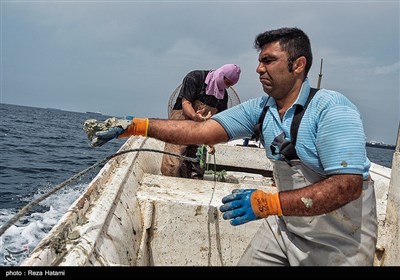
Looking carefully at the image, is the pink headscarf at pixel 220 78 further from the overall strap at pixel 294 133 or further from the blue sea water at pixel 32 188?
the overall strap at pixel 294 133

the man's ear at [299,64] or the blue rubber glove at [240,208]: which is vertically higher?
the man's ear at [299,64]

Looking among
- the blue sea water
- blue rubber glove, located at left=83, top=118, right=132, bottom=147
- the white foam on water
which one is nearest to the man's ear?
blue rubber glove, located at left=83, top=118, right=132, bottom=147

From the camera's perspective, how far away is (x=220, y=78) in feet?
17.6

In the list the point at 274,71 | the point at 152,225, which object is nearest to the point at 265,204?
the point at 274,71

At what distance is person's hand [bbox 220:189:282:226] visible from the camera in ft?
6.91

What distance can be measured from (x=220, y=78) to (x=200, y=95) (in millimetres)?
446

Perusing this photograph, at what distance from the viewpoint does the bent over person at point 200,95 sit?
5402 millimetres

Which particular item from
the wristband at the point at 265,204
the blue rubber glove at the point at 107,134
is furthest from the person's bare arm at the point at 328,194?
the blue rubber glove at the point at 107,134

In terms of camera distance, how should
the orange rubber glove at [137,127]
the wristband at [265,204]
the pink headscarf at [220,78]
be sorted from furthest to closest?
the pink headscarf at [220,78]
the orange rubber glove at [137,127]
the wristband at [265,204]

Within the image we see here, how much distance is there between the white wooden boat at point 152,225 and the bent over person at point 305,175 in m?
0.68
